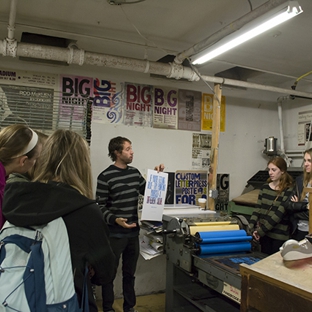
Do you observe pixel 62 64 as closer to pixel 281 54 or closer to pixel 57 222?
pixel 281 54

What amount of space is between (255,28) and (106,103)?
1693 mm

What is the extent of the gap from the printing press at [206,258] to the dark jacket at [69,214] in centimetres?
91

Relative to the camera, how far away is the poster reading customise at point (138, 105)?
3438 mm

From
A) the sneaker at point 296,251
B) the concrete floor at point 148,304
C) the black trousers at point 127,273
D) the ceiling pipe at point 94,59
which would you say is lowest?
the concrete floor at point 148,304

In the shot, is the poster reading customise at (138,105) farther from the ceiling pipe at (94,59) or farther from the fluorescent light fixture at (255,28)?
the fluorescent light fixture at (255,28)

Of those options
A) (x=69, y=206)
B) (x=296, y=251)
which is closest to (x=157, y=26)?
(x=69, y=206)

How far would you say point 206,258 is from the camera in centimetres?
206

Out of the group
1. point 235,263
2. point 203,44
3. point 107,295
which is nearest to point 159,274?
point 107,295

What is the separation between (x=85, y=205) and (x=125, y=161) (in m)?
1.70

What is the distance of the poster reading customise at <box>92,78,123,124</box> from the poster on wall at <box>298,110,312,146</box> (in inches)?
90.1

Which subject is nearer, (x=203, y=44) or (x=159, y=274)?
(x=203, y=44)

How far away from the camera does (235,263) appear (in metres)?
1.95

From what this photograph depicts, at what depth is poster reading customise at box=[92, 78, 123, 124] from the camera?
3303 mm

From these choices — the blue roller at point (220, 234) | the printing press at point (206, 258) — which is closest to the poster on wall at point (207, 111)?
the printing press at point (206, 258)
